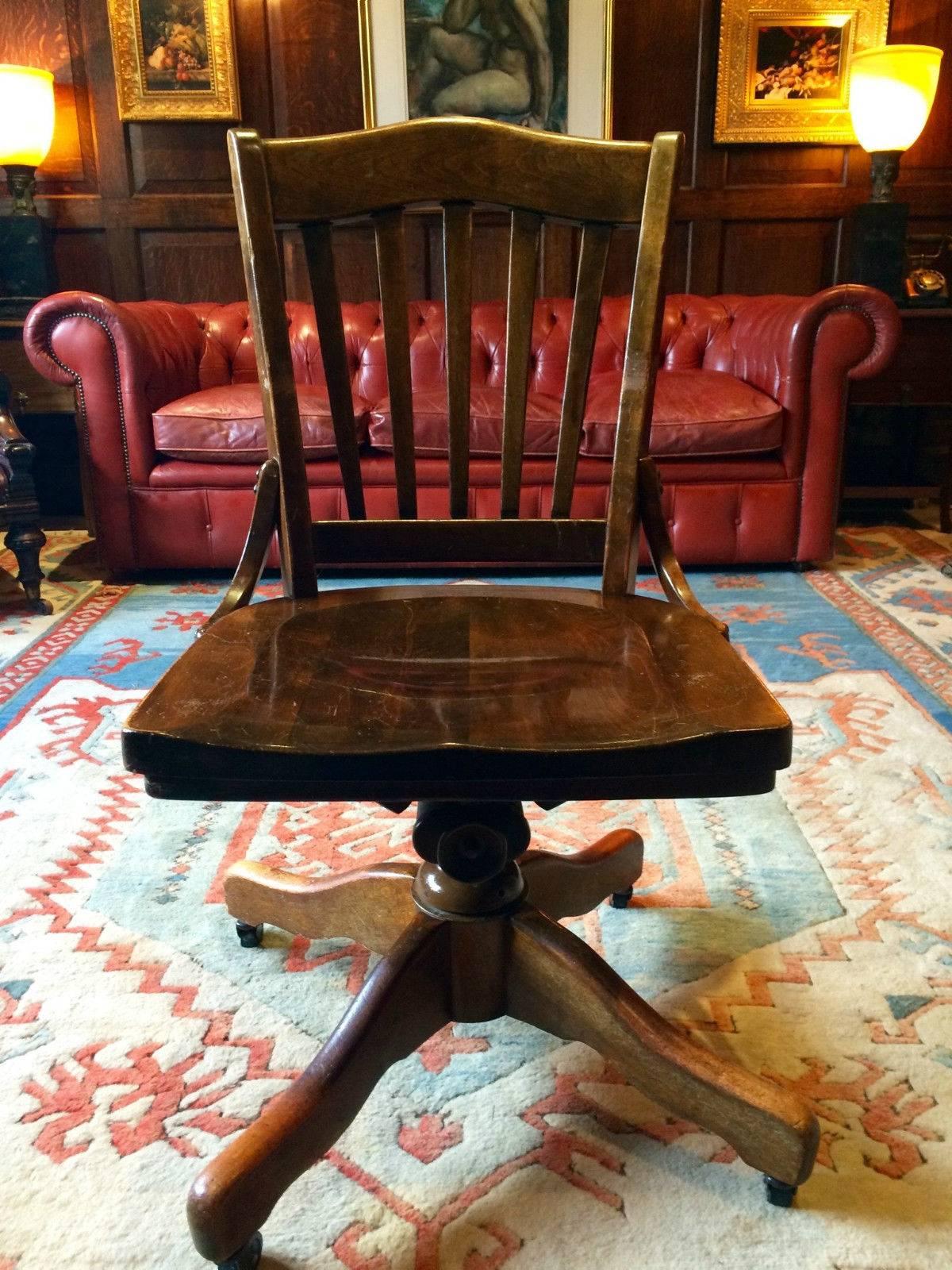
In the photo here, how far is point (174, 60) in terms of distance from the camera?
3.66m

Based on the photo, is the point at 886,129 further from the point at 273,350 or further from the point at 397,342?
the point at 273,350

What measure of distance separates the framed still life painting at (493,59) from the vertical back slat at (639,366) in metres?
2.76

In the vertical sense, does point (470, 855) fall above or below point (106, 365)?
below

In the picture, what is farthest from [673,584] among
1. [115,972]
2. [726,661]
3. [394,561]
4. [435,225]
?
[435,225]

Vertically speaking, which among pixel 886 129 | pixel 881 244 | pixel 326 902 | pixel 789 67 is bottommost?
pixel 326 902

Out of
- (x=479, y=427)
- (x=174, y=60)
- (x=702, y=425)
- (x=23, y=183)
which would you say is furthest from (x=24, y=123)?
(x=702, y=425)

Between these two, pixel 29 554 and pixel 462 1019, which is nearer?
pixel 462 1019

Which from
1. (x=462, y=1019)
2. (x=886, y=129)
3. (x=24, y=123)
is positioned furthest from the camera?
(x=886, y=129)

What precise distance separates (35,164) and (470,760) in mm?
3508

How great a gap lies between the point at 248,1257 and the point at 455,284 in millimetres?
968

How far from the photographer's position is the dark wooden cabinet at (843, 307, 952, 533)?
3398 mm

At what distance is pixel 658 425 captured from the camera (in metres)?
2.85

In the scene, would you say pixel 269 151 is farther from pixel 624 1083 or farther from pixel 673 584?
pixel 624 1083

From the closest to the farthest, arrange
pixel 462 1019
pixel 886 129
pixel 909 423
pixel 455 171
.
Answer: pixel 462 1019 → pixel 455 171 → pixel 886 129 → pixel 909 423
